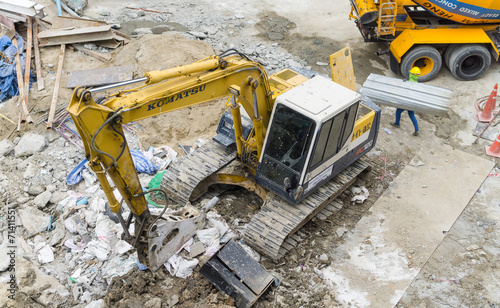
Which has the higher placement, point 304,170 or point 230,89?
point 230,89

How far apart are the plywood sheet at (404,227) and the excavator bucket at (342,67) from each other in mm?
2214

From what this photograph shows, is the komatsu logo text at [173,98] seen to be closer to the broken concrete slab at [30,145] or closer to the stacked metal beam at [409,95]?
the broken concrete slab at [30,145]

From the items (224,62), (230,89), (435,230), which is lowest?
(435,230)

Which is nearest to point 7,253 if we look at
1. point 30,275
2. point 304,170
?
point 30,275

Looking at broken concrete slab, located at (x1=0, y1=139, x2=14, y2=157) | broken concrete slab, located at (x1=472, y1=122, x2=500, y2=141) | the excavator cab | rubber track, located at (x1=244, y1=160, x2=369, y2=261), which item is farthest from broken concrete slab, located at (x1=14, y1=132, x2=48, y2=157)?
broken concrete slab, located at (x1=472, y1=122, x2=500, y2=141)

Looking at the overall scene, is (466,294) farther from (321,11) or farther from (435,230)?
(321,11)

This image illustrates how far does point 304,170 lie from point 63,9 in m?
11.1

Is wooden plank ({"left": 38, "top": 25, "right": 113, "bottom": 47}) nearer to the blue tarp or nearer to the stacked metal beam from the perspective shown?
the blue tarp

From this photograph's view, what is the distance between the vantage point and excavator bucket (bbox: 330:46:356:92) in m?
9.52

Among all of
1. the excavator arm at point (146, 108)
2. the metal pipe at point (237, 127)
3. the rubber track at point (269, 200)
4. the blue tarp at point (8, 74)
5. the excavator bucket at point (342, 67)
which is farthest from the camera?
the blue tarp at point (8, 74)

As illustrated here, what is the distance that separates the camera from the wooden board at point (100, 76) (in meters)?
10.8

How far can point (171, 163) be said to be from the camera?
872cm

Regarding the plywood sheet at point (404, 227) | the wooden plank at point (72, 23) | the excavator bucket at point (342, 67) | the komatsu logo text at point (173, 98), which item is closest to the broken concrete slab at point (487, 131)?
the plywood sheet at point (404, 227)

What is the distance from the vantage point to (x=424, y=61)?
12.0 meters
